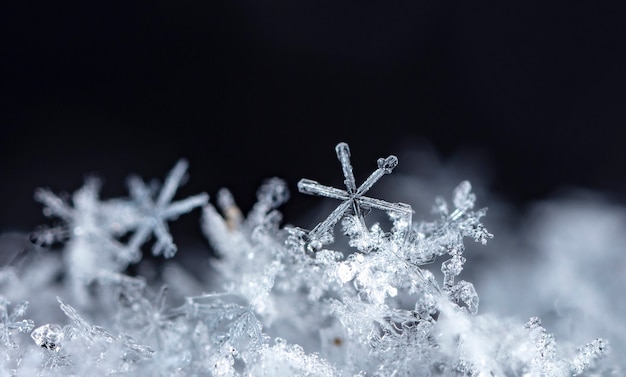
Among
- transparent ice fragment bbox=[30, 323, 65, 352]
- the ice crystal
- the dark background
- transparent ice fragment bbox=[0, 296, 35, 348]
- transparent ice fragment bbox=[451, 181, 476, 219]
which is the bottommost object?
transparent ice fragment bbox=[30, 323, 65, 352]

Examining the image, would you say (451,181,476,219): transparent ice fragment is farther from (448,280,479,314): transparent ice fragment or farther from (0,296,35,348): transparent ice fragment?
(0,296,35,348): transparent ice fragment

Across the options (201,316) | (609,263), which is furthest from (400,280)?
(609,263)

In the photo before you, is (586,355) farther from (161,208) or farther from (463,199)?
(161,208)

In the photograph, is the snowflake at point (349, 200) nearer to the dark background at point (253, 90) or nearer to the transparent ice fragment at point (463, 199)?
the transparent ice fragment at point (463, 199)

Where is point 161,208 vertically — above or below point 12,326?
above

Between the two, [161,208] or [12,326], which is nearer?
[12,326]

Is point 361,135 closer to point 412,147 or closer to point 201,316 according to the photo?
point 412,147

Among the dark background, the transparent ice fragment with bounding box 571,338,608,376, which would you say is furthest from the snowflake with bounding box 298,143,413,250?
the dark background

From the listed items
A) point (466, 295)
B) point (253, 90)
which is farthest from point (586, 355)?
point (253, 90)
